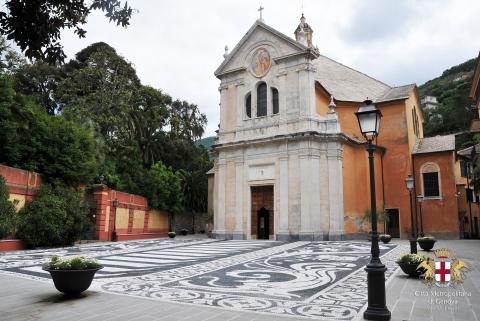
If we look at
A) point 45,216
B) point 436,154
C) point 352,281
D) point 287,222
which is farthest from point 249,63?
point 352,281

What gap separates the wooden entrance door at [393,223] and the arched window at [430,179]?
2.87 meters

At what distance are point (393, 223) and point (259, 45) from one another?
60.1 ft

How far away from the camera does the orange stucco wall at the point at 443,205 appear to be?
102 feet

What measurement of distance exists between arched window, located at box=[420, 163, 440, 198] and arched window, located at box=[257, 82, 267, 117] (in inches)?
561

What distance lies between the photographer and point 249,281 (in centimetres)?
1034

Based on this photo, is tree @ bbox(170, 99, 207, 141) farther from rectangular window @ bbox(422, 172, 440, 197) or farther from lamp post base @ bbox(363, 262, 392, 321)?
lamp post base @ bbox(363, 262, 392, 321)

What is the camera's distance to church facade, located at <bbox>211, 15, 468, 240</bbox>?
2825 centimetres

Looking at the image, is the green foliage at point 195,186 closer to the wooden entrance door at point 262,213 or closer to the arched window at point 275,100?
the wooden entrance door at point 262,213

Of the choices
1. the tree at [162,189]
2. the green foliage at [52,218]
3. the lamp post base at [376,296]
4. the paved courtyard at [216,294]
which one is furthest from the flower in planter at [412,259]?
the tree at [162,189]

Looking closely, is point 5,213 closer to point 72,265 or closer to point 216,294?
point 72,265

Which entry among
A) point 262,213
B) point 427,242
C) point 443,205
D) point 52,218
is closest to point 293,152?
point 262,213

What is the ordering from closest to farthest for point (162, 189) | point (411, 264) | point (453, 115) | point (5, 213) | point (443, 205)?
1. point (411, 264)
2. point (5, 213)
3. point (443, 205)
4. point (162, 189)
5. point (453, 115)

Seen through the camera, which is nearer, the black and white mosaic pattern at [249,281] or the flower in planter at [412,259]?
the black and white mosaic pattern at [249,281]

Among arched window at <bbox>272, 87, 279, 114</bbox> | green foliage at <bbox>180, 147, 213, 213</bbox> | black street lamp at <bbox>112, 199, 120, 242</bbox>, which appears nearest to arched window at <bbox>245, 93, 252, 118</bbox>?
arched window at <bbox>272, 87, 279, 114</bbox>
